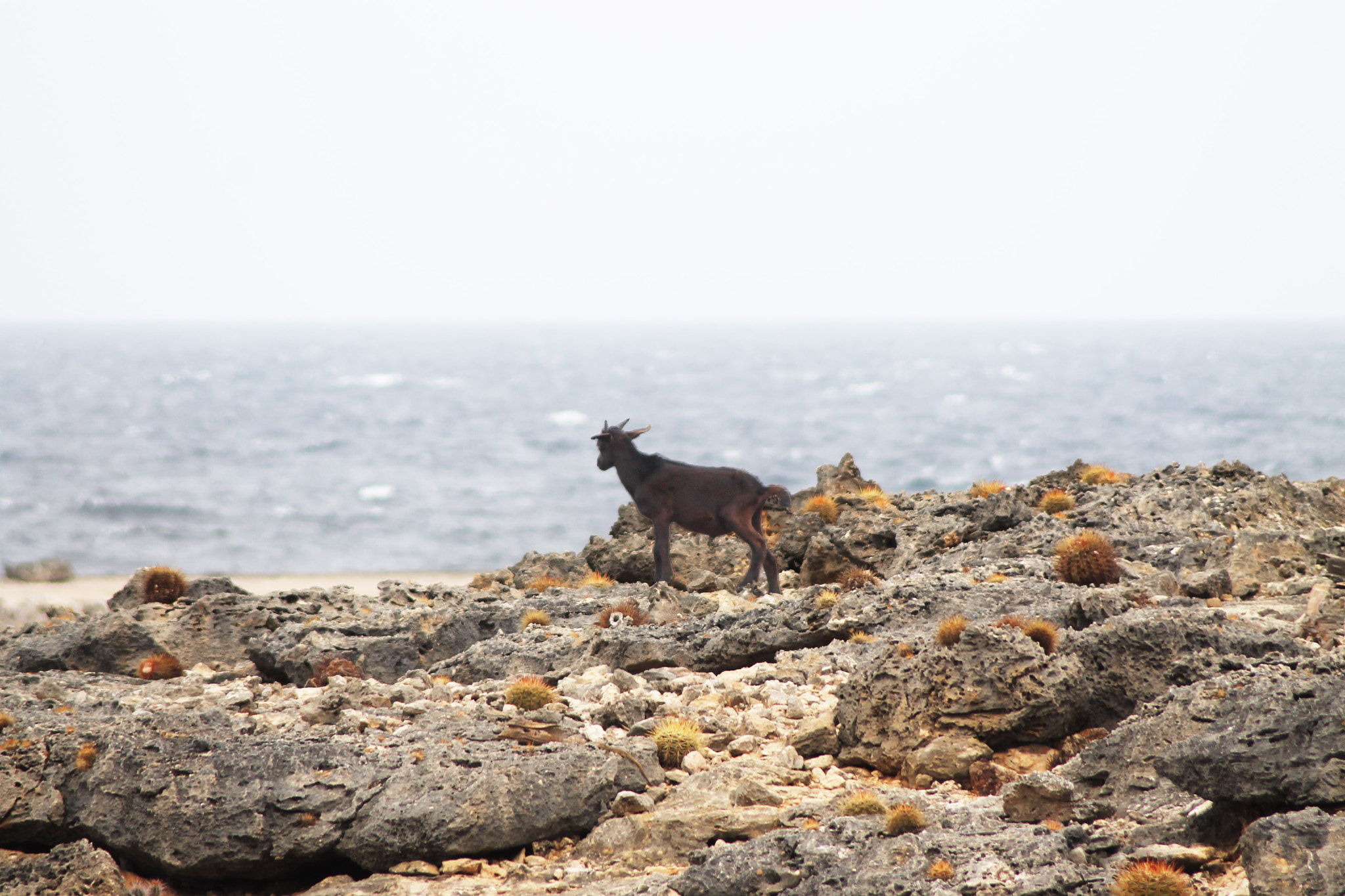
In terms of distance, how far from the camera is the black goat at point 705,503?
662 inches

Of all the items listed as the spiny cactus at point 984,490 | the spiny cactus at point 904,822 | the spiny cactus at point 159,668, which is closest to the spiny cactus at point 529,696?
the spiny cactus at point 904,822

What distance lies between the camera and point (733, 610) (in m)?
14.7

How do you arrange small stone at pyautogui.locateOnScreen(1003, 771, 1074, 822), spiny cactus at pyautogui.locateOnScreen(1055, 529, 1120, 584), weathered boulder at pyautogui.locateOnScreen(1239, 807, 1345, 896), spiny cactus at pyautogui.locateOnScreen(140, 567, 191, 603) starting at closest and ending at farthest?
1. weathered boulder at pyautogui.locateOnScreen(1239, 807, 1345, 896)
2. small stone at pyautogui.locateOnScreen(1003, 771, 1074, 822)
3. spiny cactus at pyautogui.locateOnScreen(1055, 529, 1120, 584)
4. spiny cactus at pyautogui.locateOnScreen(140, 567, 191, 603)

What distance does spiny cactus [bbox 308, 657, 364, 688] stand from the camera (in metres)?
12.4

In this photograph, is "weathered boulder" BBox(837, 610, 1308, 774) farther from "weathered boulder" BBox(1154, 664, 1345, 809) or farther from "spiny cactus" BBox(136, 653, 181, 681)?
"spiny cactus" BBox(136, 653, 181, 681)

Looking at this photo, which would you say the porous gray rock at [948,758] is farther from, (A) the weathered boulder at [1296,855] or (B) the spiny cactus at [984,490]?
(B) the spiny cactus at [984,490]

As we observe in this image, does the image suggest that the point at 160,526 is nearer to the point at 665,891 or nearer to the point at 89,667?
the point at 89,667

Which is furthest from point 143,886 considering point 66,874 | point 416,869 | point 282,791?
point 416,869

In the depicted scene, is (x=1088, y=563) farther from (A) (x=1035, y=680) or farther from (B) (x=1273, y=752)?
(B) (x=1273, y=752)

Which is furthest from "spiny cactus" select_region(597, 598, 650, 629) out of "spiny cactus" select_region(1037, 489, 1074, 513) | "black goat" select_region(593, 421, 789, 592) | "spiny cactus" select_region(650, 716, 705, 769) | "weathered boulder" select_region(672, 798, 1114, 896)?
"spiny cactus" select_region(1037, 489, 1074, 513)

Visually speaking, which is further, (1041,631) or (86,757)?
(1041,631)

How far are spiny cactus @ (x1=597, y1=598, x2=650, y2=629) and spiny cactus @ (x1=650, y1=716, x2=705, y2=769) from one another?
4136 mm

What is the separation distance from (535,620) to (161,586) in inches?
219

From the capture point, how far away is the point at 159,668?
13.2 meters
